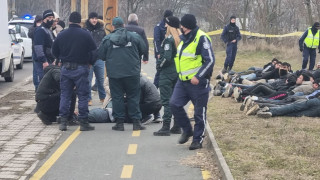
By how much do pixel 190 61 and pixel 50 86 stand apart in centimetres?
338

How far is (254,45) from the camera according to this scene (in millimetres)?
33094

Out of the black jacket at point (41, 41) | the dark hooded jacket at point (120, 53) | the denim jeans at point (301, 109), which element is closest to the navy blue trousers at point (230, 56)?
the denim jeans at point (301, 109)

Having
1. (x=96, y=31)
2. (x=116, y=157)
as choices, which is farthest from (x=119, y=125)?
(x=96, y=31)

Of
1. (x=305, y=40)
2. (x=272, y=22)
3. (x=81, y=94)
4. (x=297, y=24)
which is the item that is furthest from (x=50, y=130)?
(x=297, y=24)

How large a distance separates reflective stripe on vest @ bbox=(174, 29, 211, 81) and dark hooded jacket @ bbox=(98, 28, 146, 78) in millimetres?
1675

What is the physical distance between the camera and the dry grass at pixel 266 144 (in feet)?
24.2

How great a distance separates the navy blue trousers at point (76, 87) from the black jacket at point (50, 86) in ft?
1.54

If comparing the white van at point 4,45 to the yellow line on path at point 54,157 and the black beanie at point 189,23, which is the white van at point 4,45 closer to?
the yellow line on path at point 54,157

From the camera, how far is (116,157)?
28.3 feet

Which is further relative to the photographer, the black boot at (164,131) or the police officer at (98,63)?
the police officer at (98,63)

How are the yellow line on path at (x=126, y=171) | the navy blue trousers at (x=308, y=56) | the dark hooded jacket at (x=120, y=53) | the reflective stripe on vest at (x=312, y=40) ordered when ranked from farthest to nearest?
the navy blue trousers at (x=308, y=56)
the reflective stripe on vest at (x=312, y=40)
the dark hooded jacket at (x=120, y=53)
the yellow line on path at (x=126, y=171)

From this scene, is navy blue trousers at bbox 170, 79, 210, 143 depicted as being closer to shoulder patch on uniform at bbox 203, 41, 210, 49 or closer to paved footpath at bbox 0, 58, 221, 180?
paved footpath at bbox 0, 58, 221, 180

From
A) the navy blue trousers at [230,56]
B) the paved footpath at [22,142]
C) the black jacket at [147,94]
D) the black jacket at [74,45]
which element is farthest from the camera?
the navy blue trousers at [230,56]

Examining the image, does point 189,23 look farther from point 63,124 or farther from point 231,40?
point 231,40
